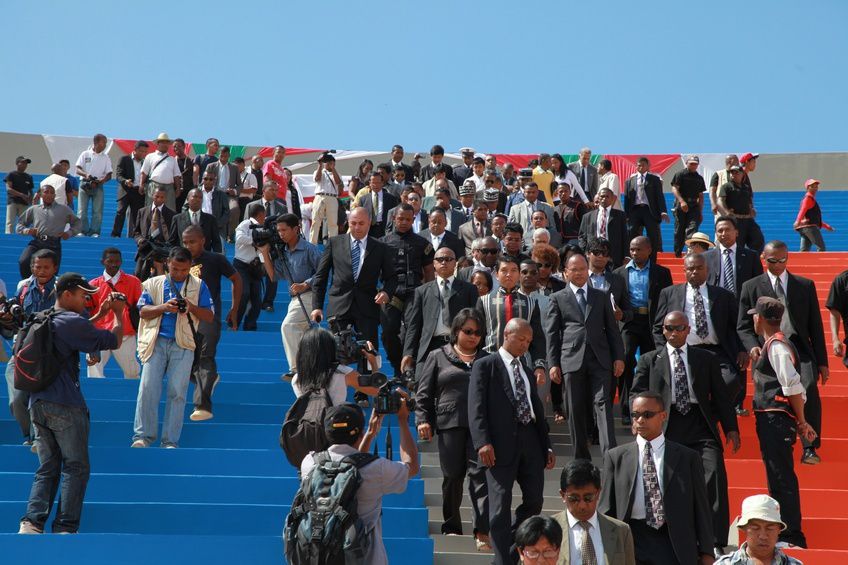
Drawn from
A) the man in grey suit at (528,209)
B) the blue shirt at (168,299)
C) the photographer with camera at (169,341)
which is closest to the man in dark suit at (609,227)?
the man in grey suit at (528,209)

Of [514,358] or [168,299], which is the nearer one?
[514,358]

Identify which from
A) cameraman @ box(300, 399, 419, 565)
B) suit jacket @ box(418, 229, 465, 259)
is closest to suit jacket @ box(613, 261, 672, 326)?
suit jacket @ box(418, 229, 465, 259)

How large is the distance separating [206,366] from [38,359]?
8.79 ft

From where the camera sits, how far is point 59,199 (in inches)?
689

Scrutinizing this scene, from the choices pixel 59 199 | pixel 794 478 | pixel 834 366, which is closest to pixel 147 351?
pixel 794 478

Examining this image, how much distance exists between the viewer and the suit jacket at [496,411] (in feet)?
24.5

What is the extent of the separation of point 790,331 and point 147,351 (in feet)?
14.8

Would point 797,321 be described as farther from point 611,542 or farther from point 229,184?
point 229,184

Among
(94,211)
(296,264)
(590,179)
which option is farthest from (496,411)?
(94,211)

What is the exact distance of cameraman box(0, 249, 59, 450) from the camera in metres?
7.86

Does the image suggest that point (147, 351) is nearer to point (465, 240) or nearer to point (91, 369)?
point (91, 369)

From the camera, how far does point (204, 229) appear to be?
1304 centimetres

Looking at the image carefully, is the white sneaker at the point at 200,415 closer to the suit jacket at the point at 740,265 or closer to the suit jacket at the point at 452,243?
the suit jacket at the point at 452,243

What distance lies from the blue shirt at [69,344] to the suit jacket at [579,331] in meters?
3.30
